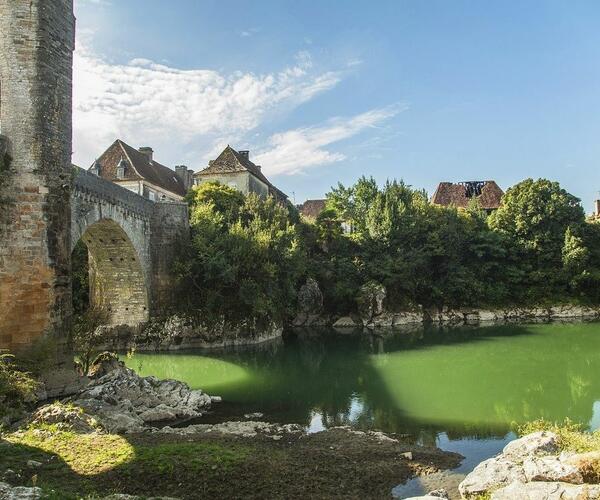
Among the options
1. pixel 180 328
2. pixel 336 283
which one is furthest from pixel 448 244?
pixel 180 328

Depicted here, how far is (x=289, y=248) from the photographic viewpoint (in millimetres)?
26016

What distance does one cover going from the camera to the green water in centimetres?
1210

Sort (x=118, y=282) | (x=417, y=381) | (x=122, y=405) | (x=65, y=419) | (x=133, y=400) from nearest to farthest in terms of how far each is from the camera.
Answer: (x=65, y=419), (x=122, y=405), (x=133, y=400), (x=417, y=381), (x=118, y=282)

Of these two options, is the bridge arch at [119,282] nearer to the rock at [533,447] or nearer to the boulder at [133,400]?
the boulder at [133,400]

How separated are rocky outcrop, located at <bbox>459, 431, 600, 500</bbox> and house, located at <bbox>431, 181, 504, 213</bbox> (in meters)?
A: 39.1

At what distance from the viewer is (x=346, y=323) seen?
3303 cm

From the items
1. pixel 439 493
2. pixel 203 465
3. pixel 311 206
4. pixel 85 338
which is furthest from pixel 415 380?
pixel 311 206

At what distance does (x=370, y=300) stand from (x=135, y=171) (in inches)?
706

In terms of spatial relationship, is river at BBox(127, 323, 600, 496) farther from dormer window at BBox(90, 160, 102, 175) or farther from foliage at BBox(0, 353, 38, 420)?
dormer window at BBox(90, 160, 102, 175)

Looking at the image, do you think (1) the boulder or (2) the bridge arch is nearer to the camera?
(1) the boulder

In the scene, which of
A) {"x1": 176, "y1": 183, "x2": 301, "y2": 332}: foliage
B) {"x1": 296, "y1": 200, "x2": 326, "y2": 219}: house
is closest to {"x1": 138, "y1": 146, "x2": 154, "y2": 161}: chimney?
{"x1": 176, "y1": 183, "x2": 301, "y2": 332}: foliage

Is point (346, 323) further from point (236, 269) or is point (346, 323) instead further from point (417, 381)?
point (417, 381)

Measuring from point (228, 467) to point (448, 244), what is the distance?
30.9m

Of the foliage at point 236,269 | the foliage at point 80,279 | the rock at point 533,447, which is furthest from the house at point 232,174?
the rock at point 533,447
